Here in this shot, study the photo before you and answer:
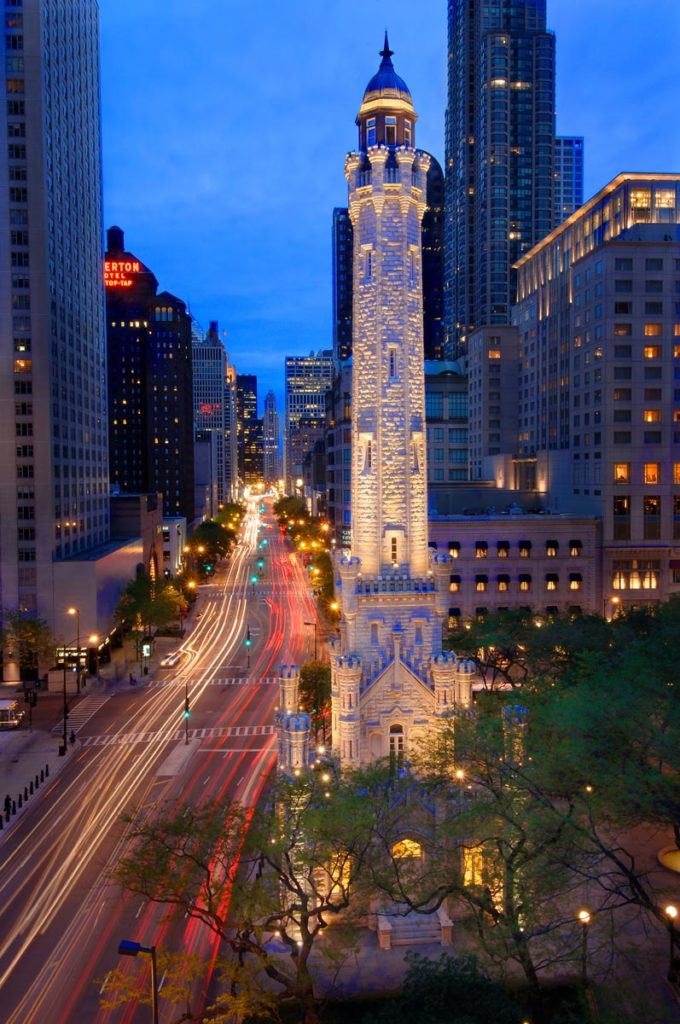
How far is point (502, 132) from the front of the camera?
174 metres

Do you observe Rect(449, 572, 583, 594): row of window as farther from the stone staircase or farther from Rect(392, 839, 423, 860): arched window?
the stone staircase

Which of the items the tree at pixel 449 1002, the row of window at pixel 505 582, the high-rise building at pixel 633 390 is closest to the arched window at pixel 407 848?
the tree at pixel 449 1002

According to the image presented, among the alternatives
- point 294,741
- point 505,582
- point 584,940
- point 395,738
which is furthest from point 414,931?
point 505,582

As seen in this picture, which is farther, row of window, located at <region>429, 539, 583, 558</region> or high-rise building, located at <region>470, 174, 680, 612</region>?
high-rise building, located at <region>470, 174, 680, 612</region>

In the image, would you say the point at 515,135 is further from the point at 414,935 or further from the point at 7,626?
the point at 414,935

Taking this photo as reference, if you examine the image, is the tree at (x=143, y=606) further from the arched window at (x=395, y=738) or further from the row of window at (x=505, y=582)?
the arched window at (x=395, y=738)

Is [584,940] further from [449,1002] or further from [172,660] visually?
[172,660]

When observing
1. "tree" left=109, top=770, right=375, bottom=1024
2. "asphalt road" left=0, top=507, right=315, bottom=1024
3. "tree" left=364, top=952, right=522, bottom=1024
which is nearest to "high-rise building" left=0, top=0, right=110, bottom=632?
"asphalt road" left=0, top=507, right=315, bottom=1024

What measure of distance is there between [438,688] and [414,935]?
382 inches

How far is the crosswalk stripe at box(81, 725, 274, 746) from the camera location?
53.5 meters

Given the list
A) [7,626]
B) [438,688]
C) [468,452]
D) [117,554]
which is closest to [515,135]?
[468,452]

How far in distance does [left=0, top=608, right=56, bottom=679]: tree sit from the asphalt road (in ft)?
26.8

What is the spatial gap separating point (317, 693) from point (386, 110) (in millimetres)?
34983

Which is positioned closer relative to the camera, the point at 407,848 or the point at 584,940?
the point at 584,940
